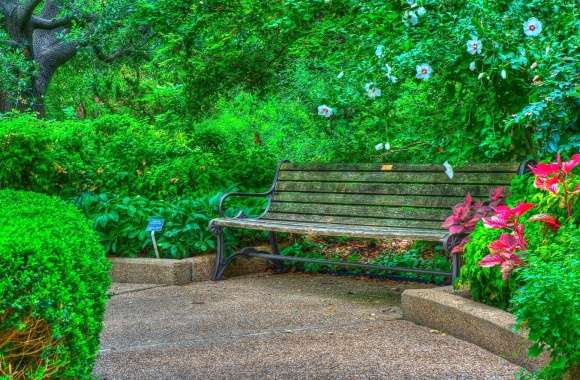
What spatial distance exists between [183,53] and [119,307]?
347cm

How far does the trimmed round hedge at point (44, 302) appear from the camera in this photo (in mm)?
2691

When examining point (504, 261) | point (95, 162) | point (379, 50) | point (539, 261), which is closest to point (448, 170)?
point (379, 50)

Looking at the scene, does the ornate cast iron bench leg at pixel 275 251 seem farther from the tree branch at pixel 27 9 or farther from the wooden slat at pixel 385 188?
the tree branch at pixel 27 9

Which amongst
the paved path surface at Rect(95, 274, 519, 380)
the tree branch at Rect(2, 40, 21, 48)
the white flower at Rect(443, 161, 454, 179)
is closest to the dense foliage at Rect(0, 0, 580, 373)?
the white flower at Rect(443, 161, 454, 179)

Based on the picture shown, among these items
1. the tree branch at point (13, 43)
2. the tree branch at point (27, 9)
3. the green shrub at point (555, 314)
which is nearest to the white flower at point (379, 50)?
the green shrub at point (555, 314)

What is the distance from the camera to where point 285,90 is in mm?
9273

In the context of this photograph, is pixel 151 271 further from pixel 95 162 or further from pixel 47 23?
pixel 47 23

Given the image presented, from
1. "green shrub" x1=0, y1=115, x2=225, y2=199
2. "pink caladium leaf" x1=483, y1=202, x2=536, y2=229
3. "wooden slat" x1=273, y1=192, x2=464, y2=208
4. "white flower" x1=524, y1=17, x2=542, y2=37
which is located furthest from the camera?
"green shrub" x1=0, y1=115, x2=225, y2=199

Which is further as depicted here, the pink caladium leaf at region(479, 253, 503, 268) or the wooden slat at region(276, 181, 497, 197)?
the wooden slat at region(276, 181, 497, 197)

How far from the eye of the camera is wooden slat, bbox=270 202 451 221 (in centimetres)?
665

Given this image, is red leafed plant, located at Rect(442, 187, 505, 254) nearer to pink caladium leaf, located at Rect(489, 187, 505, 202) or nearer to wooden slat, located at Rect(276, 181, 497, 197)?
pink caladium leaf, located at Rect(489, 187, 505, 202)

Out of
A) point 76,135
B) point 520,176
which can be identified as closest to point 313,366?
point 520,176

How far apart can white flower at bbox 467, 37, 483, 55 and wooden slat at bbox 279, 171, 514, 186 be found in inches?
41.8

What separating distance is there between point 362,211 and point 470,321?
254 cm
